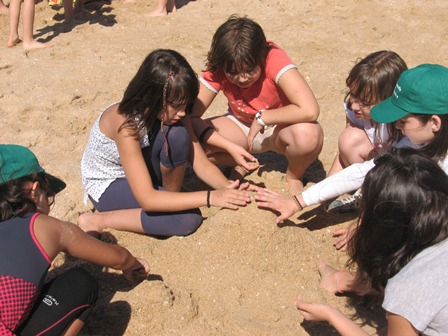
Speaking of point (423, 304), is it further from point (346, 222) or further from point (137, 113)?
point (137, 113)

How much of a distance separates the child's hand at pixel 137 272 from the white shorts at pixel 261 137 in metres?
1.16

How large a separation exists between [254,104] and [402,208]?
1.58 metres

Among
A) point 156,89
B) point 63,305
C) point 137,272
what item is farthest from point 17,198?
point 156,89

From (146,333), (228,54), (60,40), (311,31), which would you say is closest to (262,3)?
(311,31)

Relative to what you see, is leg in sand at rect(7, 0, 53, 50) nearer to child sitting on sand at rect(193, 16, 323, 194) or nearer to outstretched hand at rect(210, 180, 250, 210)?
child sitting on sand at rect(193, 16, 323, 194)

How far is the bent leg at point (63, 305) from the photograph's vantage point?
6.68 ft

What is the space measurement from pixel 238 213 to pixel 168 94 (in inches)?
26.6

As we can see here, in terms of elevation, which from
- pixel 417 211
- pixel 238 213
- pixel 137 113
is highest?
pixel 417 211

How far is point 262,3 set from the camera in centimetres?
613

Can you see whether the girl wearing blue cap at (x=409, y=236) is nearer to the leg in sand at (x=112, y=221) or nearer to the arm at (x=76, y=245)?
the arm at (x=76, y=245)

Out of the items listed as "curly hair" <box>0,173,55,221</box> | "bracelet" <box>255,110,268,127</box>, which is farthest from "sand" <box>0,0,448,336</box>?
"curly hair" <box>0,173,55,221</box>

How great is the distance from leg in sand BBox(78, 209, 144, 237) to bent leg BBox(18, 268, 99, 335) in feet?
2.33

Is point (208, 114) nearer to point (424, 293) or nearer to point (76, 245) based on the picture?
point (76, 245)

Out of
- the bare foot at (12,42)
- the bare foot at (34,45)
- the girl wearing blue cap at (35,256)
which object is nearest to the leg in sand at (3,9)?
the bare foot at (12,42)
